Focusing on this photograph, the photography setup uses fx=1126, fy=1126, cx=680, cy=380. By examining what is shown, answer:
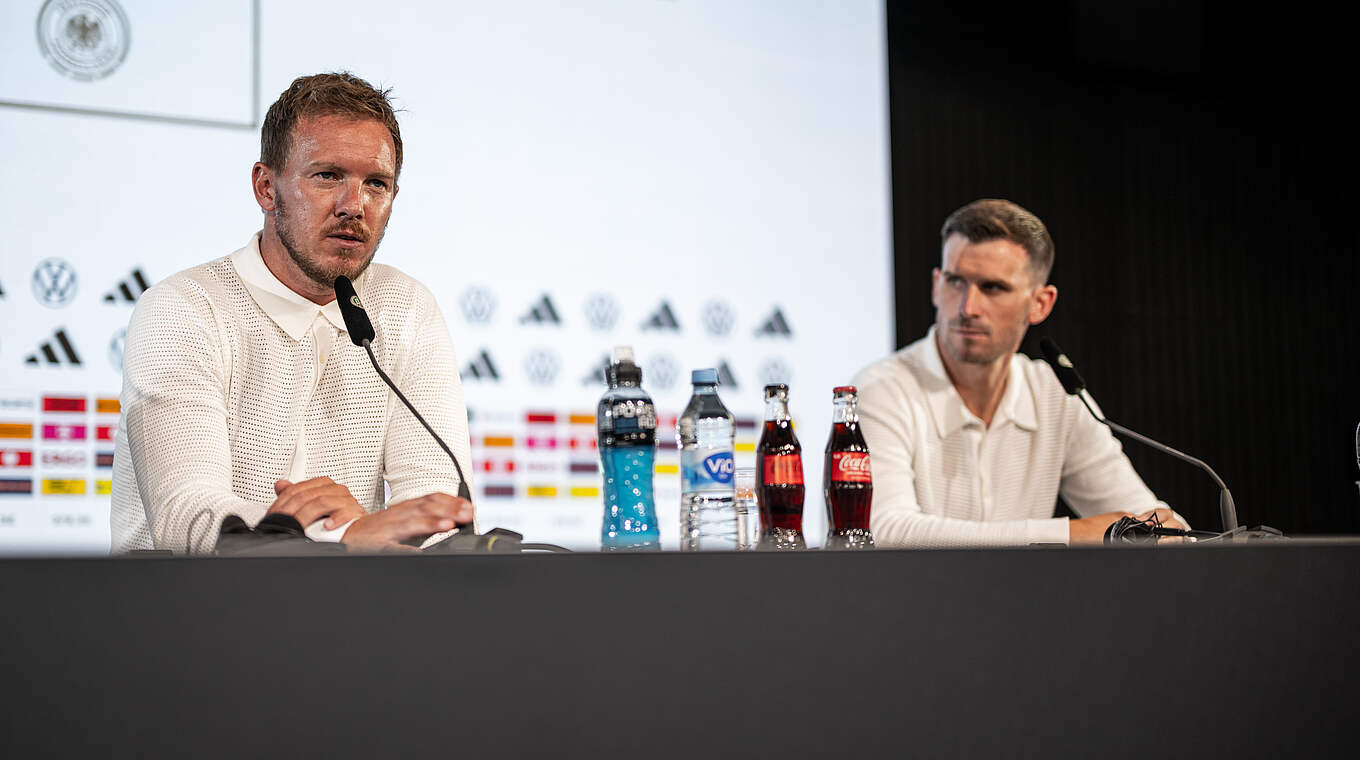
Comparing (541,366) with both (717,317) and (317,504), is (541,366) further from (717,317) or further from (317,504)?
(317,504)

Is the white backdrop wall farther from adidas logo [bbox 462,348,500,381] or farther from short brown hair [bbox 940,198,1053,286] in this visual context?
short brown hair [bbox 940,198,1053,286]

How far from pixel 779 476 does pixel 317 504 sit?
0.59m

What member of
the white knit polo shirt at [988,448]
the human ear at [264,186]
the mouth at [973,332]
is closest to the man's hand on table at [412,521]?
the human ear at [264,186]

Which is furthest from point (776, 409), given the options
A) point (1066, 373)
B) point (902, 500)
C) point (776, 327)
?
point (776, 327)

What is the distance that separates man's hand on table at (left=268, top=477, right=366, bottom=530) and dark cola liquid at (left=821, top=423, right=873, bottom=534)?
651mm

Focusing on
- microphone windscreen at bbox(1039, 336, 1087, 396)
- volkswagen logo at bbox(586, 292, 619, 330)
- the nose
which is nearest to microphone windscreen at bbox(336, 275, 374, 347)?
the nose

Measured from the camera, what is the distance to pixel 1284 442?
3617mm

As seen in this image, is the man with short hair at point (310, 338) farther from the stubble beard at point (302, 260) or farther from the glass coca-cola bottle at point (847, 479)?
the glass coca-cola bottle at point (847, 479)

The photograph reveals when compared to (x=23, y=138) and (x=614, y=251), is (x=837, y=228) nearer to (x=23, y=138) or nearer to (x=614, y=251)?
(x=614, y=251)

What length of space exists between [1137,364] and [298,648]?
10.5ft

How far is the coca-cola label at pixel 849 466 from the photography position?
152cm

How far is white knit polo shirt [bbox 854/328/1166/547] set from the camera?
Answer: 7.07ft

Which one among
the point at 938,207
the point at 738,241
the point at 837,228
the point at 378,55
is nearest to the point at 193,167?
the point at 378,55

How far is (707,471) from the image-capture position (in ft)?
4.53
